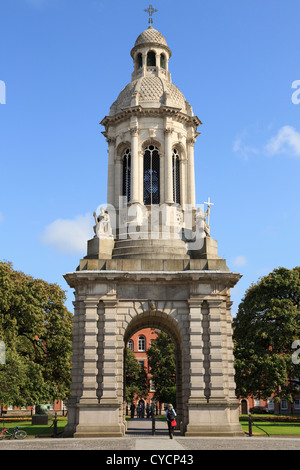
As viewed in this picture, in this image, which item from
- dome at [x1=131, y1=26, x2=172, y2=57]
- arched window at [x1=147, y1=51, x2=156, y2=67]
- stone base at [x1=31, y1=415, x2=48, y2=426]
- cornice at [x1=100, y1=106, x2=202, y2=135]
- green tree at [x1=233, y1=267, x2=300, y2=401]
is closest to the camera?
cornice at [x1=100, y1=106, x2=202, y2=135]

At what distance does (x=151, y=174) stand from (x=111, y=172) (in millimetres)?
2913

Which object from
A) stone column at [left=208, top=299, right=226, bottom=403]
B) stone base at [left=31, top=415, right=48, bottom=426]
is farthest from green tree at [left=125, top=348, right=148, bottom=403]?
stone column at [left=208, top=299, right=226, bottom=403]

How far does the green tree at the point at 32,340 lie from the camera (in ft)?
135

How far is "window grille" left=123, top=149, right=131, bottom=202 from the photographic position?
35.1m

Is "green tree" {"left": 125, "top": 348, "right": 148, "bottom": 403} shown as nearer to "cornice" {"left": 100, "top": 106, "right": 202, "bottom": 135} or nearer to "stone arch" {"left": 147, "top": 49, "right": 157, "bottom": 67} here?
"cornice" {"left": 100, "top": 106, "right": 202, "bottom": 135}

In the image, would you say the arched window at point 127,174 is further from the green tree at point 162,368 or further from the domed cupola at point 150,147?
the green tree at point 162,368

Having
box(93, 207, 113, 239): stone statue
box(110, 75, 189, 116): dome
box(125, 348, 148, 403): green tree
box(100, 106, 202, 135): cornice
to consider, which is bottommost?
box(125, 348, 148, 403): green tree

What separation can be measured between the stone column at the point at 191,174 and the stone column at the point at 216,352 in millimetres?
9109

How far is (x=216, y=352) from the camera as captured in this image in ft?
90.1

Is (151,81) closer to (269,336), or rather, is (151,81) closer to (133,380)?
(269,336)

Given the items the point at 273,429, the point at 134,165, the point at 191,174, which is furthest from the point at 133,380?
the point at 134,165

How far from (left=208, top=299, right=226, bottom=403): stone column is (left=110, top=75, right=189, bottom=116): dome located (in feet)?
48.5

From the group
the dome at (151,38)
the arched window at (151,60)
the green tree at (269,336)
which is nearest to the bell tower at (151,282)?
the arched window at (151,60)
